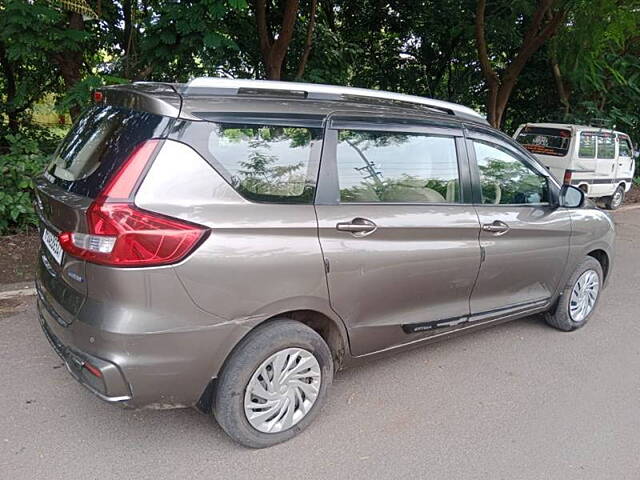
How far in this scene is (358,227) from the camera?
2.76 meters

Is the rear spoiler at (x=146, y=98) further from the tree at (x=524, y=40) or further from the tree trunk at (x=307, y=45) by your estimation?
the tree at (x=524, y=40)

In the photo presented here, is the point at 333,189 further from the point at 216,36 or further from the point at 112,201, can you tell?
the point at 216,36

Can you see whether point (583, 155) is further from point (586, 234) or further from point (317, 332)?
point (317, 332)

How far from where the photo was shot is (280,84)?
9.25 ft

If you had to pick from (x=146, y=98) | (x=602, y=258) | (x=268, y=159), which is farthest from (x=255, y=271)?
(x=602, y=258)

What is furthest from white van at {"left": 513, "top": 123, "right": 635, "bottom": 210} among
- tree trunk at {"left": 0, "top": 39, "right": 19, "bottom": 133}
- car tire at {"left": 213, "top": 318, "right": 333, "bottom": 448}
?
tree trunk at {"left": 0, "top": 39, "right": 19, "bottom": 133}

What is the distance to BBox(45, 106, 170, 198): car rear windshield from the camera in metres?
2.30

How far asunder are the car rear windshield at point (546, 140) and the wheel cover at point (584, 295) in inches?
259

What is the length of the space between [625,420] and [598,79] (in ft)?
38.9

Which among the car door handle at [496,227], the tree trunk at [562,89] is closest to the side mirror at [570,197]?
the car door handle at [496,227]

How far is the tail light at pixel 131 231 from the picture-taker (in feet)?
7.13

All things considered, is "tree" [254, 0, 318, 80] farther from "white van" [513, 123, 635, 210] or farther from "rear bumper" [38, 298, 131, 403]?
"rear bumper" [38, 298, 131, 403]

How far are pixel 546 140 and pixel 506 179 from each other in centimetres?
782

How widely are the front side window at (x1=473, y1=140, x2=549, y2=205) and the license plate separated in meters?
2.61
